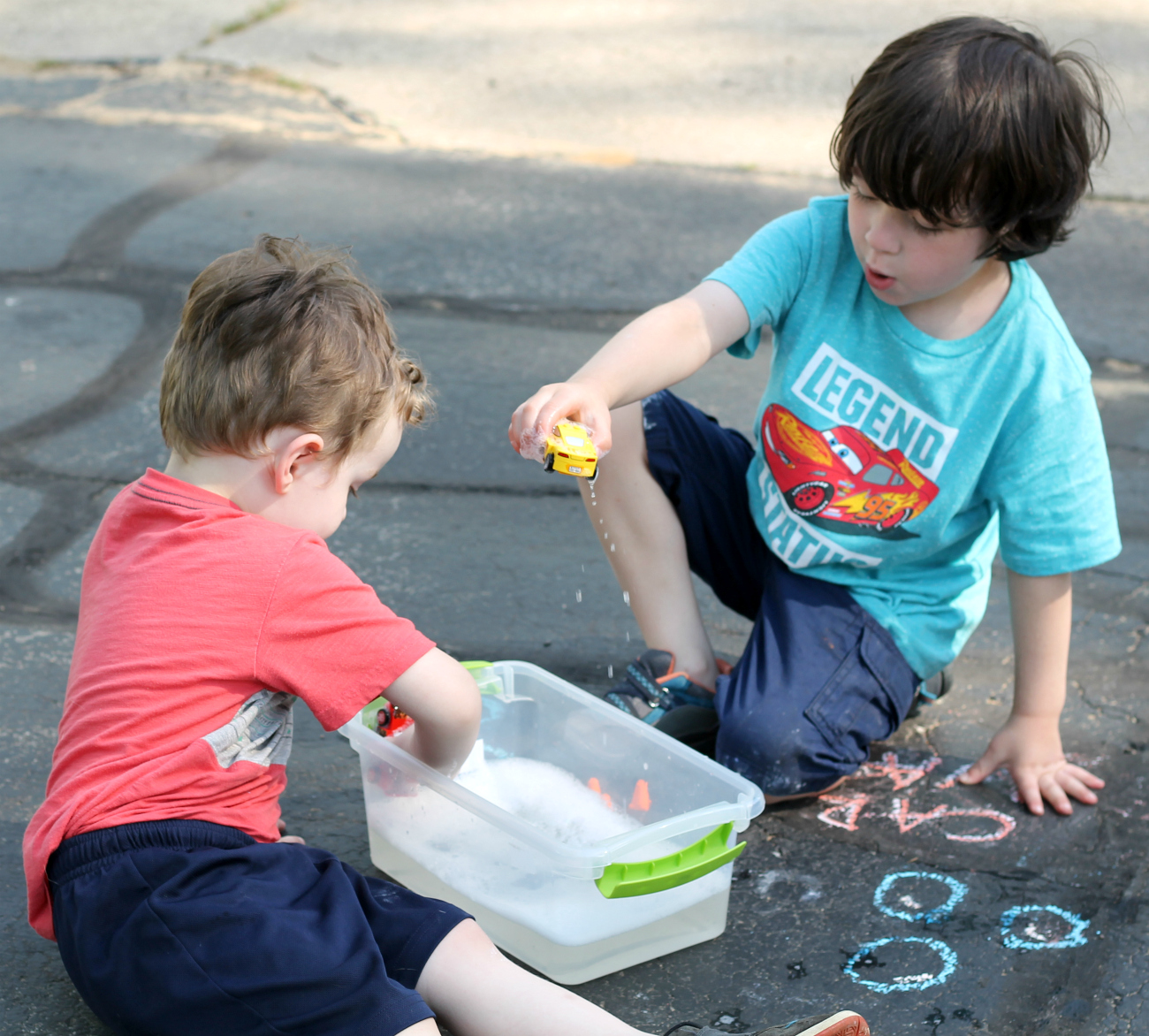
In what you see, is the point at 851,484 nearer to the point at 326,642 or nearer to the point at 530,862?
the point at 530,862

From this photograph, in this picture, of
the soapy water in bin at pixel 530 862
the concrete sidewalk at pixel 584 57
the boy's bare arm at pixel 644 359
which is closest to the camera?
the soapy water in bin at pixel 530 862

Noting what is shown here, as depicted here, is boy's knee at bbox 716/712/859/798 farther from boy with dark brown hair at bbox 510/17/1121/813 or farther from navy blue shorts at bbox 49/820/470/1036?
navy blue shorts at bbox 49/820/470/1036

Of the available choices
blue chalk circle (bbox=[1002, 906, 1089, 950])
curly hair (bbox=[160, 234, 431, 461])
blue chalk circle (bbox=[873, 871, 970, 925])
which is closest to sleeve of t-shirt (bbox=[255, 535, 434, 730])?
curly hair (bbox=[160, 234, 431, 461])

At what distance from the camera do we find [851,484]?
A: 1.89m

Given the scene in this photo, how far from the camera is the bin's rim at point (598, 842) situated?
141 centimetres

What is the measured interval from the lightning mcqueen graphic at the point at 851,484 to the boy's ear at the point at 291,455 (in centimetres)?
79

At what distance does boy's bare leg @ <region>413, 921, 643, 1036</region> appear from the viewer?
4.22ft

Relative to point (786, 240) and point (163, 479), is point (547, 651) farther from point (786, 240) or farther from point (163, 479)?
point (163, 479)

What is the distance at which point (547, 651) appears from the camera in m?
2.17

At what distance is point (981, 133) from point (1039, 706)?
78 centimetres

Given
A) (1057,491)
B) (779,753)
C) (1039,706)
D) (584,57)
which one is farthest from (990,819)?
(584,57)

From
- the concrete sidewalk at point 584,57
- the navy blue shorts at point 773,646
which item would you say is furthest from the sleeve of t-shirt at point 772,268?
the concrete sidewalk at point 584,57

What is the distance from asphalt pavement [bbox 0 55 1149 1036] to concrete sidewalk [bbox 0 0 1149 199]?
0.91 feet

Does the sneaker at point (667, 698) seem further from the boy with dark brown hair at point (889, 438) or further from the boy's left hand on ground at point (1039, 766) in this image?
the boy's left hand on ground at point (1039, 766)
